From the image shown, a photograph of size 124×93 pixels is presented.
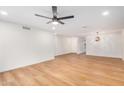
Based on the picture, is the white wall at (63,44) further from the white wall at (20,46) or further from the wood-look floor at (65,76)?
the wood-look floor at (65,76)

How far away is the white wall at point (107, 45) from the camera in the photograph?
722 cm

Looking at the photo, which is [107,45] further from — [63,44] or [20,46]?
[20,46]

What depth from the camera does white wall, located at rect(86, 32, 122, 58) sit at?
7219 mm

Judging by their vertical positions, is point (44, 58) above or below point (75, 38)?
below

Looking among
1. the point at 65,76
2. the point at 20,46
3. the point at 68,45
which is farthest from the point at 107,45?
the point at 20,46

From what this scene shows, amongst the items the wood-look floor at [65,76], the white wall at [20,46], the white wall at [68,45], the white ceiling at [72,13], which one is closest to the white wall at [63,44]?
the white wall at [68,45]

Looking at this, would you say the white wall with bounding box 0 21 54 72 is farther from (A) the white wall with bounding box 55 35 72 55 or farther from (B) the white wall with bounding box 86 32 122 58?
(B) the white wall with bounding box 86 32 122 58

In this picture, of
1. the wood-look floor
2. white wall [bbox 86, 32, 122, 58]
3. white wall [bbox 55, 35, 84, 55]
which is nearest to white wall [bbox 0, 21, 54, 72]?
the wood-look floor

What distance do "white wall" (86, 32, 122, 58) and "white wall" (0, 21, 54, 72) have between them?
5.36 metres

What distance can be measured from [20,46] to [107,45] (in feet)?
25.1
